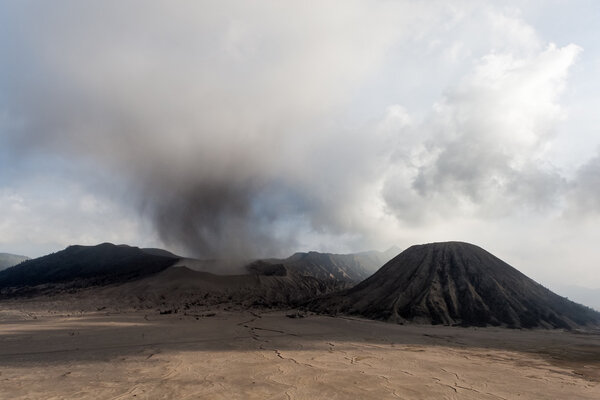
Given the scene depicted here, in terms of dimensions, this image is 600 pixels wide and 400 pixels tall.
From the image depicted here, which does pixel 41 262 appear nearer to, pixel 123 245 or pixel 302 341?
pixel 123 245

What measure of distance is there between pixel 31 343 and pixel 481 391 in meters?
22.9

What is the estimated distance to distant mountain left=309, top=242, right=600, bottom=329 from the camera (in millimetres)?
40156

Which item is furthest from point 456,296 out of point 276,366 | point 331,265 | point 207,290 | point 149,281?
point 331,265

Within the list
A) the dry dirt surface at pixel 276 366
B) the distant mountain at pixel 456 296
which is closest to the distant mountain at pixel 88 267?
the distant mountain at pixel 456 296

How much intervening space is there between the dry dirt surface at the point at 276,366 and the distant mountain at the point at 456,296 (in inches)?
626

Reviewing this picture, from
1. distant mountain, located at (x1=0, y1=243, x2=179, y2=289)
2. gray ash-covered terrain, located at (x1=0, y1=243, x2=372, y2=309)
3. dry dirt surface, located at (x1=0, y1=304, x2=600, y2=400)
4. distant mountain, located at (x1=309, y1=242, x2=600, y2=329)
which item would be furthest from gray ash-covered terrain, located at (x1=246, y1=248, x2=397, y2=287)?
dry dirt surface, located at (x1=0, y1=304, x2=600, y2=400)

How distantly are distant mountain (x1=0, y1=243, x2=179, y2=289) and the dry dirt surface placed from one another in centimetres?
6611

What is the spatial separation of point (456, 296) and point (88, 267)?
10277 cm

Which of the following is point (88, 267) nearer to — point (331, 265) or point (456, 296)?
point (331, 265)

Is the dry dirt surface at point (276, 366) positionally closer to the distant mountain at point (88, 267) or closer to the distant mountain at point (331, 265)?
the distant mountain at point (88, 267)

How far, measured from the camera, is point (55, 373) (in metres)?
12.9

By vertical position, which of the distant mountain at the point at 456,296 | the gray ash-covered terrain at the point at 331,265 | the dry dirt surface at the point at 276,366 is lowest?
the dry dirt surface at the point at 276,366

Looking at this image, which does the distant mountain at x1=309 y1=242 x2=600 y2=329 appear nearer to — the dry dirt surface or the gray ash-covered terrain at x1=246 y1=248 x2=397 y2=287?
the dry dirt surface

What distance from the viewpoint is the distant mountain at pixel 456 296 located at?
1581 inches
